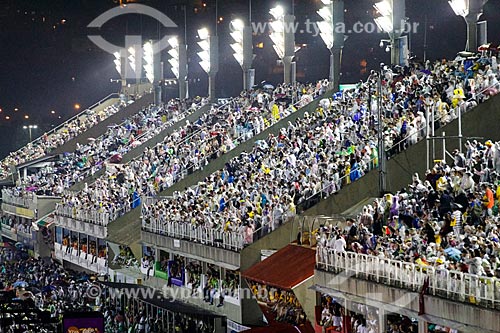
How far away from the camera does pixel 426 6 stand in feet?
163

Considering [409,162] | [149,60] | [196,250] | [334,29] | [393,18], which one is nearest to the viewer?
[409,162]

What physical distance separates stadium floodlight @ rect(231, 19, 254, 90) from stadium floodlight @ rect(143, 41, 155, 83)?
56.4 ft

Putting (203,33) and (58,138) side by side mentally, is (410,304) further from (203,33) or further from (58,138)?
(58,138)

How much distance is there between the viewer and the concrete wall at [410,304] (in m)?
19.6

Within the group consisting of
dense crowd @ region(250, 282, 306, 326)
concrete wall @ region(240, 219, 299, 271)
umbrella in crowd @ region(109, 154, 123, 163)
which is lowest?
umbrella in crowd @ region(109, 154, 123, 163)

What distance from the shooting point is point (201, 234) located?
35812 mm

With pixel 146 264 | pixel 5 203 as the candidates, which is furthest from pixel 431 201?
pixel 5 203

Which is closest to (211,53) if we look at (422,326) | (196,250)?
(196,250)

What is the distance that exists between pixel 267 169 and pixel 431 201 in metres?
13.7

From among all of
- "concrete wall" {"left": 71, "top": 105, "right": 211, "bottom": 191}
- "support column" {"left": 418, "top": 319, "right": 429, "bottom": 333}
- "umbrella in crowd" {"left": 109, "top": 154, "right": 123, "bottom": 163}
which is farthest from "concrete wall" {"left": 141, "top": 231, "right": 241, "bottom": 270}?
"umbrella in crowd" {"left": 109, "top": 154, "right": 123, "bottom": 163}

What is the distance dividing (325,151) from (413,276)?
13375 millimetres

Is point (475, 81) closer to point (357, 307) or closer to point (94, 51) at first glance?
point (357, 307)

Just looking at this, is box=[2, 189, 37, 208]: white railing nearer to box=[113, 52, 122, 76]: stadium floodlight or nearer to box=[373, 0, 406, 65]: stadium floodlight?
box=[113, 52, 122, 76]: stadium floodlight

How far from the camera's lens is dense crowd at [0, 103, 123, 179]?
74562 mm
